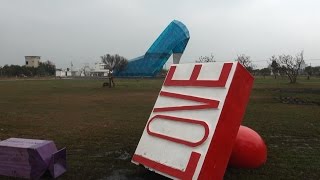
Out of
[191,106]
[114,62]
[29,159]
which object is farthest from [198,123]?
[114,62]

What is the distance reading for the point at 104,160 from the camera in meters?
7.66

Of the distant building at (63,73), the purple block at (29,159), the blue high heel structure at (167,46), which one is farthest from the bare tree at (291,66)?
the distant building at (63,73)

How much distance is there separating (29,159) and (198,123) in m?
2.76

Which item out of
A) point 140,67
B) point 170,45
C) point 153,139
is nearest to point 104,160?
point 153,139

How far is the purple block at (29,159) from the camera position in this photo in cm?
621

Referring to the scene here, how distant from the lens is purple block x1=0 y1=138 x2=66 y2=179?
6.21 meters

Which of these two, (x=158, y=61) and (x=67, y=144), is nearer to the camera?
(x=67, y=144)

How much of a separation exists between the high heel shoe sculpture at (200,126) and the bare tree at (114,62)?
163 feet

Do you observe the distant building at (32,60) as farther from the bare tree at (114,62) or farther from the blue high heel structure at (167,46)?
the blue high heel structure at (167,46)

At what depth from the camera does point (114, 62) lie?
193 ft

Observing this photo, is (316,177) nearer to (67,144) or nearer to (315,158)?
(315,158)

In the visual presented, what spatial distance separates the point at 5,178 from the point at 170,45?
37840 millimetres

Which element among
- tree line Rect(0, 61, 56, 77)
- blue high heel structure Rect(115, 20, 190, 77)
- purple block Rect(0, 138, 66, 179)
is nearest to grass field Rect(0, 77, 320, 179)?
purple block Rect(0, 138, 66, 179)

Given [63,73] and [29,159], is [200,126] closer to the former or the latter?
[29,159]
